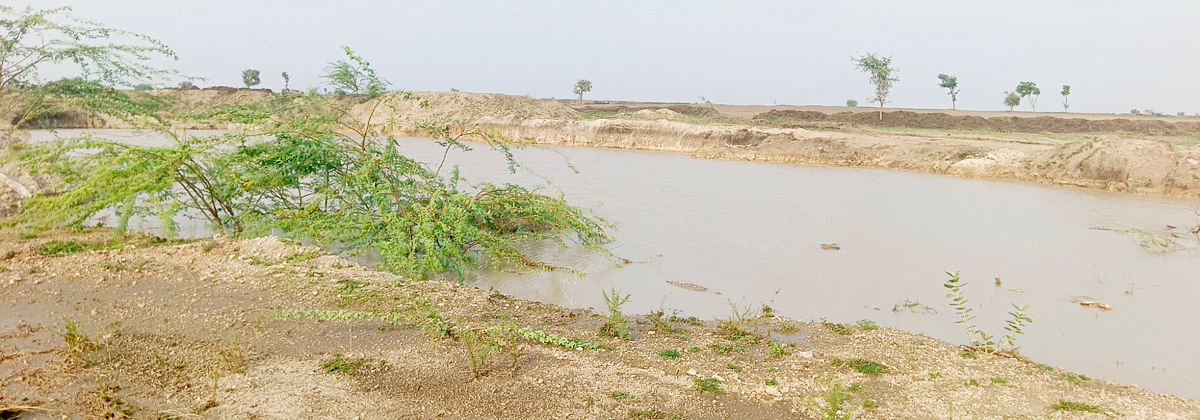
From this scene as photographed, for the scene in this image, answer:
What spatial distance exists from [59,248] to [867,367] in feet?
25.0

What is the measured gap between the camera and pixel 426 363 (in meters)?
4.46

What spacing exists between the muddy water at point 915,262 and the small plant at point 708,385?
209 cm

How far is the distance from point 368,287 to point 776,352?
3393 mm

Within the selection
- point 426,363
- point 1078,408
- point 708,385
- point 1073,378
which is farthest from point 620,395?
point 1073,378

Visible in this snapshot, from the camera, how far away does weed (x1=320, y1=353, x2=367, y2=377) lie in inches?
169

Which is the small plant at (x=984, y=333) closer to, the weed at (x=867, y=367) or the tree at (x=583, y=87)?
the weed at (x=867, y=367)

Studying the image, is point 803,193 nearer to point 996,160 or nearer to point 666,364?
point 996,160

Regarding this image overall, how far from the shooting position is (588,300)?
6.73 meters

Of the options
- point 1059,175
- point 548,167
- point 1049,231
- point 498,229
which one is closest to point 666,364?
point 498,229

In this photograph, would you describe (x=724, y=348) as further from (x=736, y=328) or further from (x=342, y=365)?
(x=342, y=365)

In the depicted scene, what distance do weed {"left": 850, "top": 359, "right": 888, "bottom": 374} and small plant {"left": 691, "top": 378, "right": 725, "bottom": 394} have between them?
98 cm

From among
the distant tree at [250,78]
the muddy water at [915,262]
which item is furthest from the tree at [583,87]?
the muddy water at [915,262]

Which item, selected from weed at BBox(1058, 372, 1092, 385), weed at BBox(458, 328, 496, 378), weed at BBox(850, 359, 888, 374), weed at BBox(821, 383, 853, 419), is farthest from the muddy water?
weed at BBox(821, 383, 853, 419)

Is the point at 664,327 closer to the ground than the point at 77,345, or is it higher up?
closer to the ground
